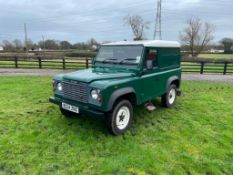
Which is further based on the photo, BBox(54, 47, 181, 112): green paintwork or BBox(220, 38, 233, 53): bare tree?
BBox(220, 38, 233, 53): bare tree

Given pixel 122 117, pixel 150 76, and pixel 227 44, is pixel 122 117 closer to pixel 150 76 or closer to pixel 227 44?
pixel 150 76

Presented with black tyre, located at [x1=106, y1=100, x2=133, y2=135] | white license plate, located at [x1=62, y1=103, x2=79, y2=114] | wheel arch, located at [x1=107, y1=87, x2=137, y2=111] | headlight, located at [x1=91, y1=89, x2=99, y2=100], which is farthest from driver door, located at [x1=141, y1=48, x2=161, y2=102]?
white license plate, located at [x1=62, y1=103, x2=79, y2=114]

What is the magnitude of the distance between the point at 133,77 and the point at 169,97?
7.05 ft

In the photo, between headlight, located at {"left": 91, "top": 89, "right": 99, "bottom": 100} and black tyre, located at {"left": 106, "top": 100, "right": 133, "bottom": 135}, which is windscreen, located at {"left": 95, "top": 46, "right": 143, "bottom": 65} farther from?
headlight, located at {"left": 91, "top": 89, "right": 99, "bottom": 100}

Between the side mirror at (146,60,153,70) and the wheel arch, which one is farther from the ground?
the side mirror at (146,60,153,70)

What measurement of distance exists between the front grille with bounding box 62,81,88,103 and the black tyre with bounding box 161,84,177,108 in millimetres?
2778

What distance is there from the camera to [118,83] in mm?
3803

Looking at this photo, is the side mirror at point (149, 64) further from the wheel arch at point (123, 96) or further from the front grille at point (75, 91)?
the front grille at point (75, 91)

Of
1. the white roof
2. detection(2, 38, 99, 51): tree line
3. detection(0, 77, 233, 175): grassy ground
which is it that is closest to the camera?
detection(0, 77, 233, 175): grassy ground

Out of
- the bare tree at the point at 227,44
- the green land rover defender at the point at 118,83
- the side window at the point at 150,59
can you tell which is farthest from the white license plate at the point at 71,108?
the bare tree at the point at 227,44

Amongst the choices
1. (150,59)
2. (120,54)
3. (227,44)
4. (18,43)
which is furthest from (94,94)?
(18,43)

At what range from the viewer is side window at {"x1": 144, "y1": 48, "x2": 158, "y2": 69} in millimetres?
4555

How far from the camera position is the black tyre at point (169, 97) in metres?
5.81

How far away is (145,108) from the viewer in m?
5.75
